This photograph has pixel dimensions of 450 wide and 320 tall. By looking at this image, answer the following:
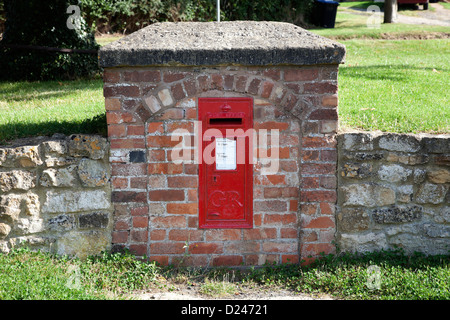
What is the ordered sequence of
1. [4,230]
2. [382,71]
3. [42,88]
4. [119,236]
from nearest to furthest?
[4,230]
[119,236]
[42,88]
[382,71]

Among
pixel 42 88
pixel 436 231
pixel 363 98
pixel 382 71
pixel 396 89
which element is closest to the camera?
pixel 436 231

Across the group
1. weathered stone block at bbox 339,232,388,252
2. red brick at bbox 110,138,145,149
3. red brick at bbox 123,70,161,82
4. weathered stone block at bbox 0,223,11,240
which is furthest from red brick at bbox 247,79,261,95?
weathered stone block at bbox 0,223,11,240

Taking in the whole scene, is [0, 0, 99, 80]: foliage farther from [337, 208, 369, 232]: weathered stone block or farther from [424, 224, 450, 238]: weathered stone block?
[424, 224, 450, 238]: weathered stone block

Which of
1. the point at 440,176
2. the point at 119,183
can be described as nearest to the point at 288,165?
the point at 440,176

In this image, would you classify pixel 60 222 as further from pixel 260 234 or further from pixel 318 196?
pixel 318 196

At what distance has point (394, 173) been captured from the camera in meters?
4.10

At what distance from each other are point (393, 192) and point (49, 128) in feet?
10.4

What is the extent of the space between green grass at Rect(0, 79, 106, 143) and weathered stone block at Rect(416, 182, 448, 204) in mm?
2779

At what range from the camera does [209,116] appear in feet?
12.9

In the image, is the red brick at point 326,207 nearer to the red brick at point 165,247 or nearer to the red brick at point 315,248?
the red brick at point 315,248

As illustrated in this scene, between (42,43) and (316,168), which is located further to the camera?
(42,43)

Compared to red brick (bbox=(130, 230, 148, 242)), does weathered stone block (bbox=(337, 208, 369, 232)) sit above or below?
above

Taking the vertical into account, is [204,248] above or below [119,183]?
below

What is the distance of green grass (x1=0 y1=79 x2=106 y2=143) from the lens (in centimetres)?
457
